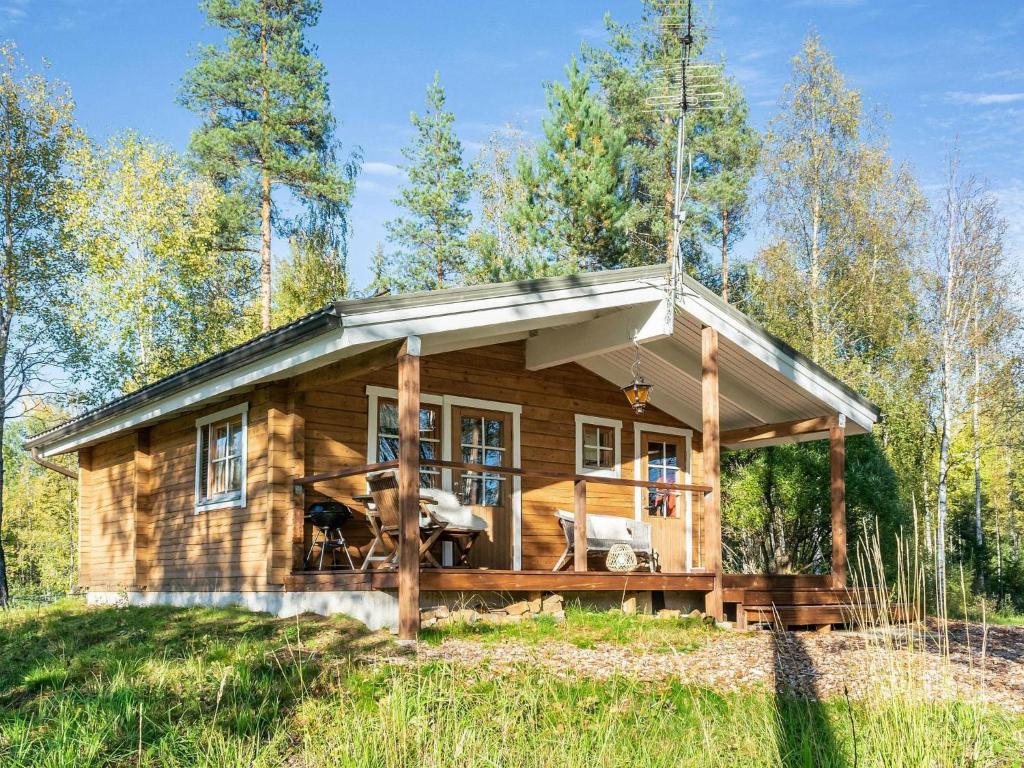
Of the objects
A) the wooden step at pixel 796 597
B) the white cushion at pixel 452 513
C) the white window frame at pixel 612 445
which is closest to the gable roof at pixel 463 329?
the white window frame at pixel 612 445

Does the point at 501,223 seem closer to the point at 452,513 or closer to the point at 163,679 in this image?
the point at 452,513

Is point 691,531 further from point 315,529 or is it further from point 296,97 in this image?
point 296,97

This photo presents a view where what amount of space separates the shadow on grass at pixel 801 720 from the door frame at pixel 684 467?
4715mm

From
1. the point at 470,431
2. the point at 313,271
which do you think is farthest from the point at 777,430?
the point at 313,271

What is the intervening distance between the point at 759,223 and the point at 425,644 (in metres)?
18.9

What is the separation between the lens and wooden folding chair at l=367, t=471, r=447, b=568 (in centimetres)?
848

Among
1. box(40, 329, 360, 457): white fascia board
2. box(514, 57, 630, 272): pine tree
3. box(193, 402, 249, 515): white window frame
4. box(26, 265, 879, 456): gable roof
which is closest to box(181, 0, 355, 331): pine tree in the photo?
box(514, 57, 630, 272): pine tree

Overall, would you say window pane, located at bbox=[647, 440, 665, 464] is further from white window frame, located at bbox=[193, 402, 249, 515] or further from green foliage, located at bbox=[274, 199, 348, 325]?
green foliage, located at bbox=[274, 199, 348, 325]

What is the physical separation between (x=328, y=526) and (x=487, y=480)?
2.34 meters

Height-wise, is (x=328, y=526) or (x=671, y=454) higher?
(x=671, y=454)

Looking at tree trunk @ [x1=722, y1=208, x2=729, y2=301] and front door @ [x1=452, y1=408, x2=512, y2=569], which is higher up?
tree trunk @ [x1=722, y1=208, x2=729, y2=301]

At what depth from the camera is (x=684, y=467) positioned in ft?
44.0

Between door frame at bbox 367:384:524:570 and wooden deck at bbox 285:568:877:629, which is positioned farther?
door frame at bbox 367:384:524:570

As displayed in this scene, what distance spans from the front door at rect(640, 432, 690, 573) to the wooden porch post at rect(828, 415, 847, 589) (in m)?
2.18
